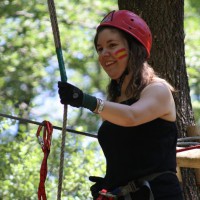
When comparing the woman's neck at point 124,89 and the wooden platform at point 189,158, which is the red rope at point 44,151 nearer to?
the woman's neck at point 124,89

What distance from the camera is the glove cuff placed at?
8.25ft

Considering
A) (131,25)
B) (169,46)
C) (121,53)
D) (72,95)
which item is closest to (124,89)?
(121,53)

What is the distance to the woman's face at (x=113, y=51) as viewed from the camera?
274 cm

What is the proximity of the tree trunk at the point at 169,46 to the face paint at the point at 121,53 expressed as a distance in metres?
1.09

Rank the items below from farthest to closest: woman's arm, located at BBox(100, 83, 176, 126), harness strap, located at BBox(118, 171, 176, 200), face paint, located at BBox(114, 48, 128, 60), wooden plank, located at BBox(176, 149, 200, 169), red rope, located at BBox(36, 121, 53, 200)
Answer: wooden plank, located at BBox(176, 149, 200, 169) → red rope, located at BBox(36, 121, 53, 200) → face paint, located at BBox(114, 48, 128, 60) → harness strap, located at BBox(118, 171, 176, 200) → woman's arm, located at BBox(100, 83, 176, 126)

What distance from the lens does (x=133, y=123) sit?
250 centimetres

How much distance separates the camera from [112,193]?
264cm

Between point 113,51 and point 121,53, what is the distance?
4cm

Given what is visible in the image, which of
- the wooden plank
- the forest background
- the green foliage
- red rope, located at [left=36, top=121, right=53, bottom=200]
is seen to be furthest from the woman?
the green foliage

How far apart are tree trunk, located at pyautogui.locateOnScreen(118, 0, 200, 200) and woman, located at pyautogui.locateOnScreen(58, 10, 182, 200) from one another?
1.05 meters

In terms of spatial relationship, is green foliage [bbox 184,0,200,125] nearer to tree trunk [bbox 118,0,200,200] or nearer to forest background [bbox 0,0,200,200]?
forest background [bbox 0,0,200,200]

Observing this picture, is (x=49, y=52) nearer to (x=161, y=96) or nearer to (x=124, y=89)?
(x=124, y=89)

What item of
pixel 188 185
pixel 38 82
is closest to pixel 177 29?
pixel 188 185

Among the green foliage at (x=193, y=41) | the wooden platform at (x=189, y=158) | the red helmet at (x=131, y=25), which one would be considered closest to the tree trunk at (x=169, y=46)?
the wooden platform at (x=189, y=158)
